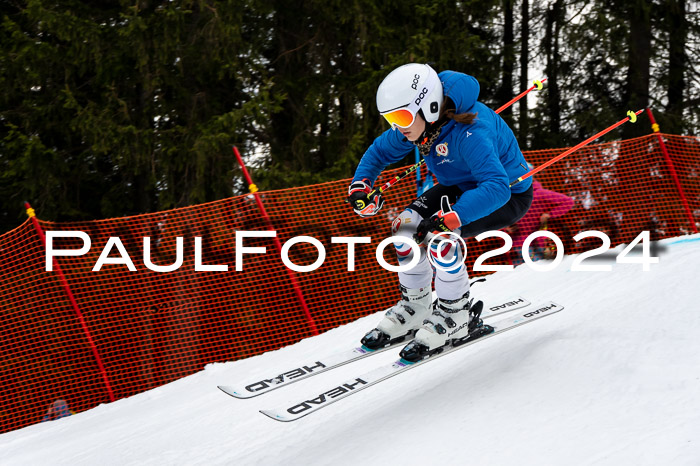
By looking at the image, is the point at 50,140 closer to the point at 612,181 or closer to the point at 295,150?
the point at 295,150

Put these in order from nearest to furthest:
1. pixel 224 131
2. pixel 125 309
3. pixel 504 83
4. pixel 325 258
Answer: pixel 125 309 → pixel 325 258 → pixel 224 131 → pixel 504 83

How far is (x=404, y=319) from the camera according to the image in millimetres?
3900

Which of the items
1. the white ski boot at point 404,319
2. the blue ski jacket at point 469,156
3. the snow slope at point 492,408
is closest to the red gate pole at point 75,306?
the snow slope at point 492,408

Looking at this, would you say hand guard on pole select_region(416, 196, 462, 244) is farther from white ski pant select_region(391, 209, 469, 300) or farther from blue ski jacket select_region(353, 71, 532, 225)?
white ski pant select_region(391, 209, 469, 300)

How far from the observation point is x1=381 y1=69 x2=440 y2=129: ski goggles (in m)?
3.32

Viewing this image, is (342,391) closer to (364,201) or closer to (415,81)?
(364,201)

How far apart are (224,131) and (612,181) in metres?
5.27

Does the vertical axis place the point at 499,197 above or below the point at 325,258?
above

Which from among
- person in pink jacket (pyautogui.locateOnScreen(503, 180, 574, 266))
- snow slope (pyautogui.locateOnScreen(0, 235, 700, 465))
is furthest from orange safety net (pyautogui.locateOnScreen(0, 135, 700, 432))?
snow slope (pyautogui.locateOnScreen(0, 235, 700, 465))

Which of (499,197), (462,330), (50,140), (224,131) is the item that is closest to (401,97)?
(499,197)

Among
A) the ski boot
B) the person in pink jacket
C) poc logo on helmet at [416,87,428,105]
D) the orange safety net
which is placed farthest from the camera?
the person in pink jacket

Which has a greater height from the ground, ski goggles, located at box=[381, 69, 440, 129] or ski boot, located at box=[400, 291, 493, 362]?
ski goggles, located at box=[381, 69, 440, 129]

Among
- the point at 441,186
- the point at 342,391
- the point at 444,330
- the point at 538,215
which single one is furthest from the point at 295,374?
the point at 538,215

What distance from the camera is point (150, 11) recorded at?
9562 millimetres
